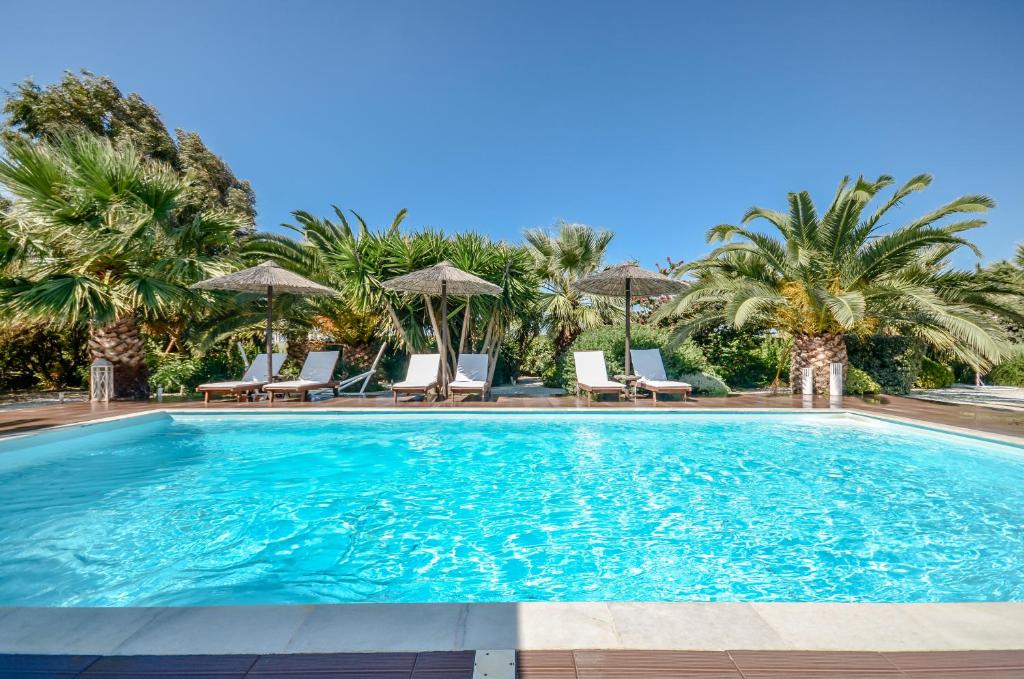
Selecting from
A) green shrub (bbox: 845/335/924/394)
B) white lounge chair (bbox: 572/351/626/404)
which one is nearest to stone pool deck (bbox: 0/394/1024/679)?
white lounge chair (bbox: 572/351/626/404)

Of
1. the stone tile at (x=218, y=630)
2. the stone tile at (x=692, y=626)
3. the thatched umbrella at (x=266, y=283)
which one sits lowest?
the stone tile at (x=218, y=630)

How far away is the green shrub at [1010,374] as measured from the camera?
1561 centimetres

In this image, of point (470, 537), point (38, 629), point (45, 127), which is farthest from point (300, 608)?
point (45, 127)

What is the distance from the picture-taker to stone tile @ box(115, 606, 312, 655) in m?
1.75

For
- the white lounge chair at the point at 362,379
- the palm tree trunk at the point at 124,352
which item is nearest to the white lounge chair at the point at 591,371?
the white lounge chair at the point at 362,379

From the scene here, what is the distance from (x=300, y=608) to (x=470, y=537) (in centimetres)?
178

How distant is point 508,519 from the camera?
4.02m

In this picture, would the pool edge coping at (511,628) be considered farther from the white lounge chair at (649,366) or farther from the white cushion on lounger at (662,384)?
the white lounge chair at (649,366)

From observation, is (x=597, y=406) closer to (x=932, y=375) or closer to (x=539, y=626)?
(x=539, y=626)

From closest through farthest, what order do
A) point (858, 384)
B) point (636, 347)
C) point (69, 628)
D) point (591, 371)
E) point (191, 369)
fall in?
1. point (69, 628)
2. point (591, 371)
3. point (858, 384)
4. point (191, 369)
5. point (636, 347)

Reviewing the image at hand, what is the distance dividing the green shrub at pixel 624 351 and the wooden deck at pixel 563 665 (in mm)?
9790

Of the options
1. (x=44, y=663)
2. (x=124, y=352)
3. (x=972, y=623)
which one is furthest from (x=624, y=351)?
(x=124, y=352)

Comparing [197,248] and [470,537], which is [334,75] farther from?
[470,537]

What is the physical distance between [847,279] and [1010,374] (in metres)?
12.2
